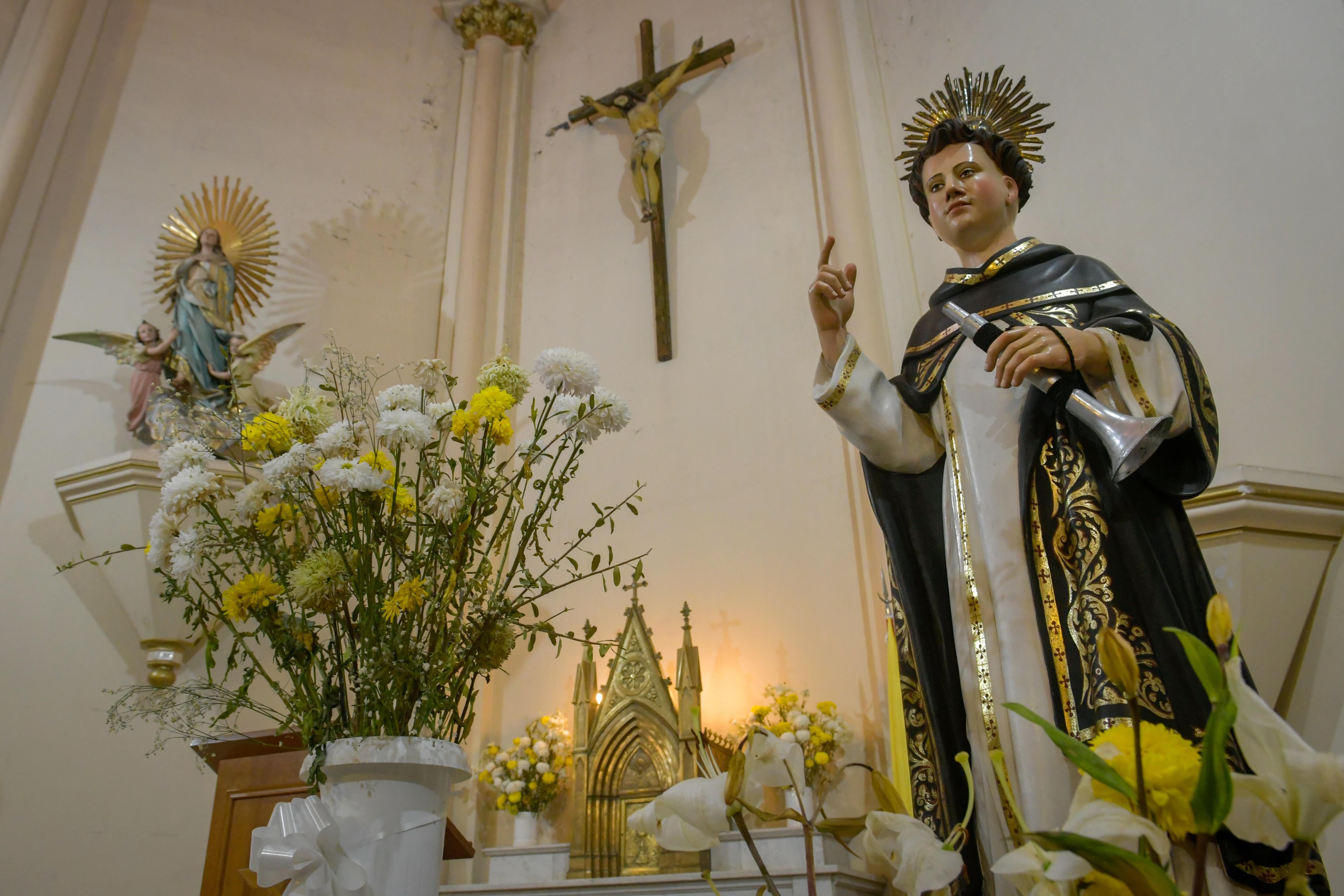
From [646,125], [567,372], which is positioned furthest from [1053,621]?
[646,125]

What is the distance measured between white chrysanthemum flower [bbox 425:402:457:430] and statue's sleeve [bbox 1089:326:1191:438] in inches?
44.4

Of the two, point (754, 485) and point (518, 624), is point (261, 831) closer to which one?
point (518, 624)

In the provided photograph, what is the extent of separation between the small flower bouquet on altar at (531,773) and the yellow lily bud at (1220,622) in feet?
10.8

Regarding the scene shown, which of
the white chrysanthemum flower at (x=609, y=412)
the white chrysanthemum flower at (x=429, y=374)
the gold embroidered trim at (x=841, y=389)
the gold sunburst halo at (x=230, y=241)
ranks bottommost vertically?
Answer: the white chrysanthemum flower at (x=609, y=412)

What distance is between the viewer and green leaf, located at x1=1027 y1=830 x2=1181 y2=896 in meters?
0.58

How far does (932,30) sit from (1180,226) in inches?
66.4

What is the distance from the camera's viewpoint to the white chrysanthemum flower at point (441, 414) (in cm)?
159

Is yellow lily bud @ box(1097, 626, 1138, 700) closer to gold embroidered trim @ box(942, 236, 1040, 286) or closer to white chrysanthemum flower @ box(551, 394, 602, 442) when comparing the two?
white chrysanthemum flower @ box(551, 394, 602, 442)

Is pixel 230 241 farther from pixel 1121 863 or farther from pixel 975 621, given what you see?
pixel 1121 863

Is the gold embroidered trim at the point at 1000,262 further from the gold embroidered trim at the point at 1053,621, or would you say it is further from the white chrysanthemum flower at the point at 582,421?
the white chrysanthemum flower at the point at 582,421

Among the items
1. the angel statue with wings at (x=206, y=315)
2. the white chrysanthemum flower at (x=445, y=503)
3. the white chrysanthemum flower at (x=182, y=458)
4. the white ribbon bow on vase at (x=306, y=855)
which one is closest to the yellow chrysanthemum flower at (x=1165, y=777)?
the white ribbon bow on vase at (x=306, y=855)

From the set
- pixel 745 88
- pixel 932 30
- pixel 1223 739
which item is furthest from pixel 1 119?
pixel 1223 739

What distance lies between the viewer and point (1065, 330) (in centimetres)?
174

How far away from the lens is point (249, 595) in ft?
4.56
